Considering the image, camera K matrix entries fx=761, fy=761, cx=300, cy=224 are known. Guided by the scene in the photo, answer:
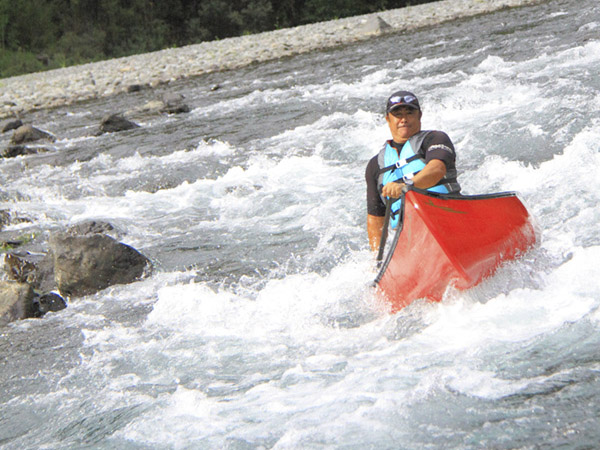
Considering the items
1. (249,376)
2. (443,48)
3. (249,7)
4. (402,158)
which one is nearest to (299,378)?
(249,376)

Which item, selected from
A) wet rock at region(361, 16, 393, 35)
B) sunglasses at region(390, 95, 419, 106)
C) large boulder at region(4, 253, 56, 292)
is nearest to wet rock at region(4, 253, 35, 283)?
large boulder at region(4, 253, 56, 292)

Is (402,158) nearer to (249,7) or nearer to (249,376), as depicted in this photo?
(249,376)

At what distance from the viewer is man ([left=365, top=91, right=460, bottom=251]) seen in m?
4.43

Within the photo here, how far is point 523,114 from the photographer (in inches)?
337

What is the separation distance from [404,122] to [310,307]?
1369 mm

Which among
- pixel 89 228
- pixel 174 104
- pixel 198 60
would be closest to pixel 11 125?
pixel 174 104

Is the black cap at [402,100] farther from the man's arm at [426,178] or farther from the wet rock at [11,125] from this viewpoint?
the wet rock at [11,125]

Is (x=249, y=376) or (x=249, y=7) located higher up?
(x=249, y=7)

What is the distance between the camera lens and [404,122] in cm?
473

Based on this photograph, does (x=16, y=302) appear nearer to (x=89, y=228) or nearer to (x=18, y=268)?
(x=18, y=268)

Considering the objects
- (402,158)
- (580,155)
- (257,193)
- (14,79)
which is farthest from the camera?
(14,79)

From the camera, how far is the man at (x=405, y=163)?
4.43 m

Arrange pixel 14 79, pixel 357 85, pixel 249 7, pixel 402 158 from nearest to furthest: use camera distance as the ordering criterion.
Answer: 1. pixel 402 158
2. pixel 357 85
3. pixel 14 79
4. pixel 249 7

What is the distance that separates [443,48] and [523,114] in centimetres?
683
